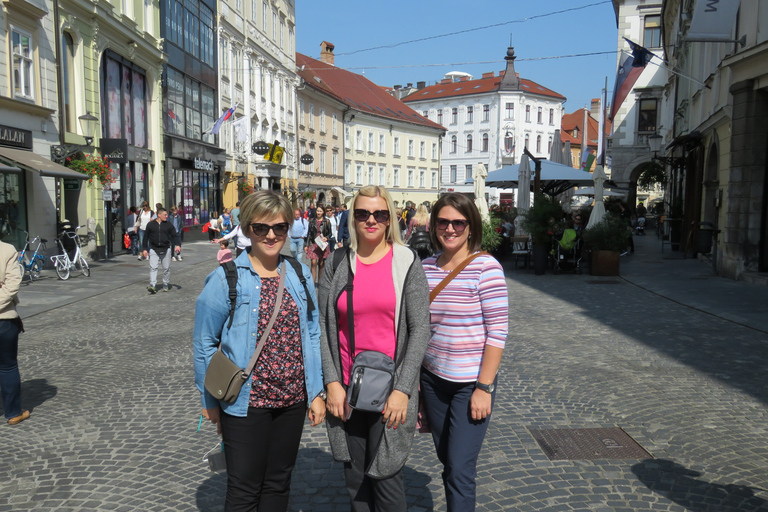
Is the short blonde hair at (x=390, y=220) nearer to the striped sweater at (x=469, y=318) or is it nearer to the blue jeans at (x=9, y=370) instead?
the striped sweater at (x=469, y=318)

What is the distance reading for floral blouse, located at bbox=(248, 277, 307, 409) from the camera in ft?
9.35

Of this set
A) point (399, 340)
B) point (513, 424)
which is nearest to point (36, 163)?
point (513, 424)

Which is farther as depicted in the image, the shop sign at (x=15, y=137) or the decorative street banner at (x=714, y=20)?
the shop sign at (x=15, y=137)

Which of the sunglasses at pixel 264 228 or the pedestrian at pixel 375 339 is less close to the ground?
the sunglasses at pixel 264 228

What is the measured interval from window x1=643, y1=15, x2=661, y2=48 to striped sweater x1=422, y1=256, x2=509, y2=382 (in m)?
38.3

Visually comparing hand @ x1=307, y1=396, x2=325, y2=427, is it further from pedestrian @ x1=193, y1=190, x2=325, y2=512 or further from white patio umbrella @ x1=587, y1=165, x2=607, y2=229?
white patio umbrella @ x1=587, y1=165, x2=607, y2=229

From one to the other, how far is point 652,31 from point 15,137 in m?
33.3

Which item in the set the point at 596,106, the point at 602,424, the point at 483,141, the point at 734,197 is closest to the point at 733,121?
the point at 734,197

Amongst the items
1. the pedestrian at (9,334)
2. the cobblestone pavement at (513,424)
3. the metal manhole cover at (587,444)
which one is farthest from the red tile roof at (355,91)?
the metal manhole cover at (587,444)

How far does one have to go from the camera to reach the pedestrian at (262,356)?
9.23ft

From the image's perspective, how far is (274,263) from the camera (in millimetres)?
2947

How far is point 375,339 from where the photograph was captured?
2.75m

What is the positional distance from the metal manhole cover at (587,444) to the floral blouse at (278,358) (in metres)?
2.32

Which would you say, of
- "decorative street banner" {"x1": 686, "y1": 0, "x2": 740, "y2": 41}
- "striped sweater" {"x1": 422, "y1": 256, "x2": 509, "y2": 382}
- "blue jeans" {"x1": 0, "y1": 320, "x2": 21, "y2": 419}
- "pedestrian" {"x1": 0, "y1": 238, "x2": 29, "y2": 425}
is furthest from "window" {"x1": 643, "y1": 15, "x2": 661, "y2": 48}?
"striped sweater" {"x1": 422, "y1": 256, "x2": 509, "y2": 382}
